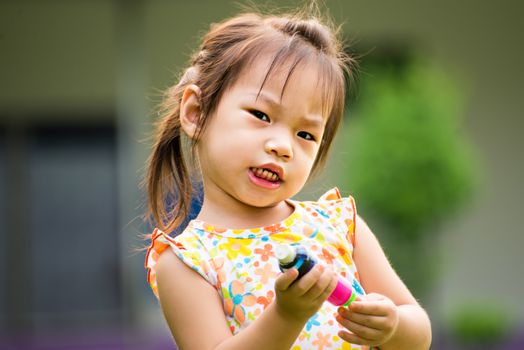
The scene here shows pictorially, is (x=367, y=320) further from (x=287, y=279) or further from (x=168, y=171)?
(x=168, y=171)

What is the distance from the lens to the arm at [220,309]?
1.56m

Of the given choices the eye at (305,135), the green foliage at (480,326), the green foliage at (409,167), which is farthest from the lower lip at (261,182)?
the green foliage at (480,326)

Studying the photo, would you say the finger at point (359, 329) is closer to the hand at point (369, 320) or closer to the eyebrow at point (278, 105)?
the hand at point (369, 320)

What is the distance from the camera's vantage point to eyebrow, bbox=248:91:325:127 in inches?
72.3

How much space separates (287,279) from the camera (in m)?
1.54

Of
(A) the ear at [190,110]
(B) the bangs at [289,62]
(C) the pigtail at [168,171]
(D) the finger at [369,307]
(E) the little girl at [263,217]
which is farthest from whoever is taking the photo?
(C) the pigtail at [168,171]

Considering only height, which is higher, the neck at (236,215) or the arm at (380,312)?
the neck at (236,215)

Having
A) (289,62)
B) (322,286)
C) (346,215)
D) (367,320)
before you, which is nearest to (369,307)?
(367,320)

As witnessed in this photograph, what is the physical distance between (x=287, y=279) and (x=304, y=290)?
0.11 feet

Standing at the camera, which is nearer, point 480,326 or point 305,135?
point 305,135

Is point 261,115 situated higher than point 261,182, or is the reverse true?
point 261,115

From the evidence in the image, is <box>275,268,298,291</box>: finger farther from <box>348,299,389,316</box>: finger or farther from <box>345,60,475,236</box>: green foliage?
<box>345,60,475,236</box>: green foliage

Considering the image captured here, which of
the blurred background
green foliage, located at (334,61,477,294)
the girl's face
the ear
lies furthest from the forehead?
the blurred background

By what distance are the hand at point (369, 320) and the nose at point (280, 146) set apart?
0.96 feet
